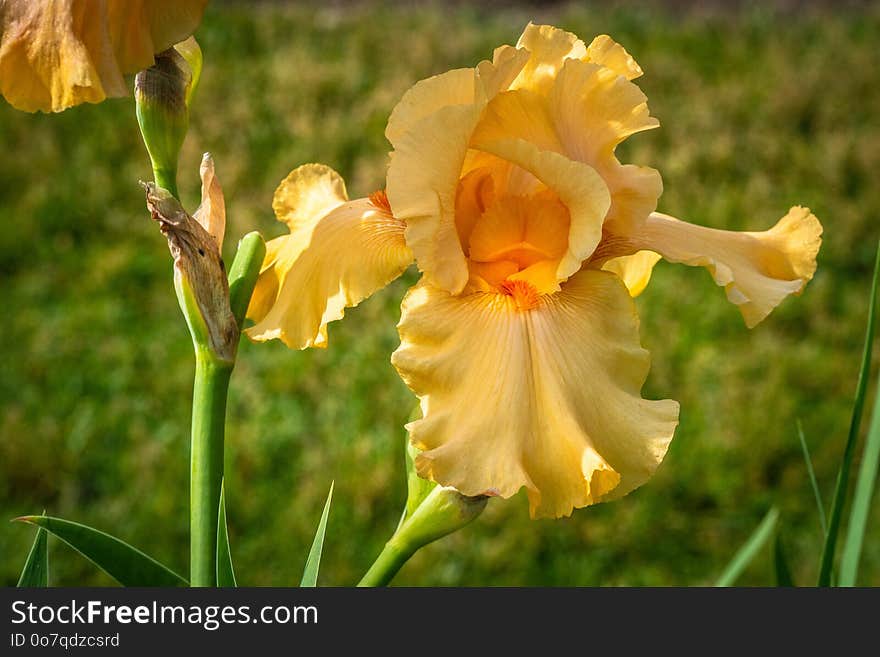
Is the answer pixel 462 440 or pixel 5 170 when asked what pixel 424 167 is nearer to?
pixel 462 440

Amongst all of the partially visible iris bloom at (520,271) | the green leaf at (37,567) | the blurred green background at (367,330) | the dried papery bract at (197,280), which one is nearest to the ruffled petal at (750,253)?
the partially visible iris bloom at (520,271)

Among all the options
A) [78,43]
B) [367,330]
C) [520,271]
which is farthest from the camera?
[367,330]

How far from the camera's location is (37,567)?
58 cm

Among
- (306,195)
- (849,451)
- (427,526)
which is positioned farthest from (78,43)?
(849,451)

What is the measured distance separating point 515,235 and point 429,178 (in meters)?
0.07

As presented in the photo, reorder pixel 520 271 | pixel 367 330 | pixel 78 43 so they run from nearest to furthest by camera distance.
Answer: pixel 78 43
pixel 520 271
pixel 367 330

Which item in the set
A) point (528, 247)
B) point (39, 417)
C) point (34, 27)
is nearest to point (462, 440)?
point (528, 247)

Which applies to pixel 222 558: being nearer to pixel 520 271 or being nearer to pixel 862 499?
pixel 520 271

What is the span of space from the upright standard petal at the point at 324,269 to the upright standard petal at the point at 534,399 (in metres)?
0.04

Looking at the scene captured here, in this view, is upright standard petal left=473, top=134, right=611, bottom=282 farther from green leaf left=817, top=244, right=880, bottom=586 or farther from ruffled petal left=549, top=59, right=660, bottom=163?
green leaf left=817, top=244, right=880, bottom=586

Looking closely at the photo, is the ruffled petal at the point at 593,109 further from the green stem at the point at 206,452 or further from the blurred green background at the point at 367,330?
the blurred green background at the point at 367,330

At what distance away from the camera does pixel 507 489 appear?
0.45m

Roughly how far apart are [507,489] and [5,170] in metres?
2.12

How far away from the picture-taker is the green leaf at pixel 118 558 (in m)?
0.52
